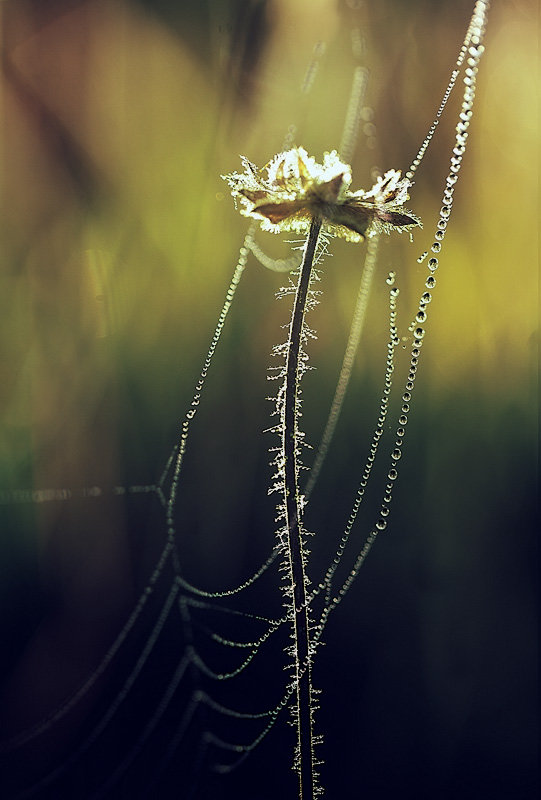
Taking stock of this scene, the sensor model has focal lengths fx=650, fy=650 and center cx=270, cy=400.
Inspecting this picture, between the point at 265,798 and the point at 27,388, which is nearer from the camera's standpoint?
the point at 265,798

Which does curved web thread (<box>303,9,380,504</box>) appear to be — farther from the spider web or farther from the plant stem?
the plant stem

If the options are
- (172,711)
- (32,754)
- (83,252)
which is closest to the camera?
(32,754)

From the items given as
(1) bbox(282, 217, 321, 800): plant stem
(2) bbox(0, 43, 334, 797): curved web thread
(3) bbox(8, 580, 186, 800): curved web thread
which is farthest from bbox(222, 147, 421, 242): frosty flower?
(3) bbox(8, 580, 186, 800): curved web thread

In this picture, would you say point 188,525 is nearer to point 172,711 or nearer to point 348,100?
point 172,711

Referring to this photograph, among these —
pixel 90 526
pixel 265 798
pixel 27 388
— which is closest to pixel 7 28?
pixel 27 388

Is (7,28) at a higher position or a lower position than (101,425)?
higher

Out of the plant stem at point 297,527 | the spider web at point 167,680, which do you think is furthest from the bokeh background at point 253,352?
the plant stem at point 297,527

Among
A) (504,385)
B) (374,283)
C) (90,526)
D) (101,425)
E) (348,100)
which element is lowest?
(90,526)
